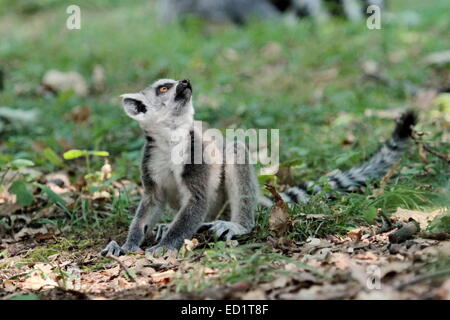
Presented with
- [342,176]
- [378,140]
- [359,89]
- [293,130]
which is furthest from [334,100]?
[342,176]

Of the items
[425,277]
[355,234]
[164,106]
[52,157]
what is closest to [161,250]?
[164,106]

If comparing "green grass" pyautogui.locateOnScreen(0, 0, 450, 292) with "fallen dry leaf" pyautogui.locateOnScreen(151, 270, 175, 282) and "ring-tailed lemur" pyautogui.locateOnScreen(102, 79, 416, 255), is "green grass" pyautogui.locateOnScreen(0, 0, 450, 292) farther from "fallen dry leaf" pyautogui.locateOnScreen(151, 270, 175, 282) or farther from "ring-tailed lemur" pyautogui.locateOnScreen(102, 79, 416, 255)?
"fallen dry leaf" pyautogui.locateOnScreen(151, 270, 175, 282)

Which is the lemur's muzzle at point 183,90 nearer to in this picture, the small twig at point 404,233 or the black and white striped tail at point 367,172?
the black and white striped tail at point 367,172

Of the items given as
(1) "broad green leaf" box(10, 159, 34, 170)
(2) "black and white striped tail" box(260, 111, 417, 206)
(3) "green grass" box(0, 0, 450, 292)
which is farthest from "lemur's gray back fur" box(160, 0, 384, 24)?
(1) "broad green leaf" box(10, 159, 34, 170)

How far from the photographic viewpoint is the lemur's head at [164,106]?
4.32 m

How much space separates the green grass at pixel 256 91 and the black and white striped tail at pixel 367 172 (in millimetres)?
147

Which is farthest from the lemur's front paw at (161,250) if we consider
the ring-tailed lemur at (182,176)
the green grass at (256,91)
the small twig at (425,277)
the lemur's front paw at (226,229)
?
the small twig at (425,277)

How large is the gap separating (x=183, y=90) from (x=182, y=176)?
0.59 m

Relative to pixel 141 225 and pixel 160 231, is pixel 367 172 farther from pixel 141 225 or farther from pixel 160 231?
pixel 141 225

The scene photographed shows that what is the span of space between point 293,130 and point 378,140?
3.17 feet

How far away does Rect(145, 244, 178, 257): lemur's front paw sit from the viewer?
151 inches

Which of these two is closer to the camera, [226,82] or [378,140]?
[378,140]

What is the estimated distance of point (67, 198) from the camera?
5000 mm
